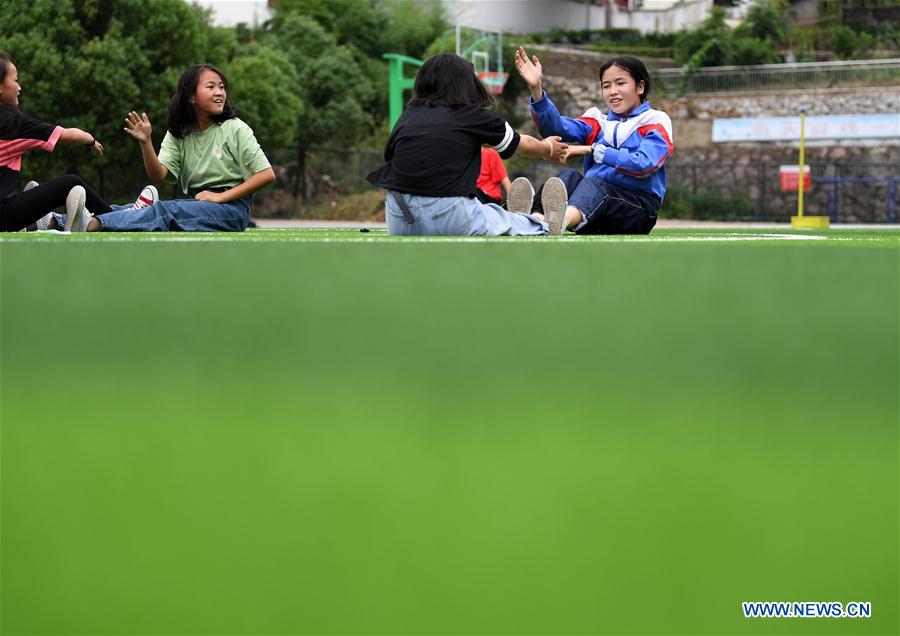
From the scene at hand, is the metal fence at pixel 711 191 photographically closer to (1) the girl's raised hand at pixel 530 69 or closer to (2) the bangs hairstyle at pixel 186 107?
(2) the bangs hairstyle at pixel 186 107

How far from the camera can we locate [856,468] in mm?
2787

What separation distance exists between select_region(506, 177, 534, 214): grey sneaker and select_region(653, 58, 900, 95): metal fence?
26.1 meters

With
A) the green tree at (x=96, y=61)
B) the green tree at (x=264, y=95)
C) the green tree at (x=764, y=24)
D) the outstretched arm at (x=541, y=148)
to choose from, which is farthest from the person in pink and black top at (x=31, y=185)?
the green tree at (x=764, y=24)

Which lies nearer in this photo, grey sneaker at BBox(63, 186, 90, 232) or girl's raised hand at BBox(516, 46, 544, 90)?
grey sneaker at BBox(63, 186, 90, 232)

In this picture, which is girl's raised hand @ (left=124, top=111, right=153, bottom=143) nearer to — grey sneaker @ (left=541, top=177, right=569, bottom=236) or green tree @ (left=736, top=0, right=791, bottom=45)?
grey sneaker @ (left=541, top=177, right=569, bottom=236)

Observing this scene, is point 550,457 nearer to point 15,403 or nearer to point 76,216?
point 15,403

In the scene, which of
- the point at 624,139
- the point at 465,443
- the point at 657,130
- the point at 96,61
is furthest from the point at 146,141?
the point at 96,61

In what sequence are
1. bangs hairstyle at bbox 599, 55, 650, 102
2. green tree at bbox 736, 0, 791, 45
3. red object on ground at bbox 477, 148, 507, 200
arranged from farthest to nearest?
1. green tree at bbox 736, 0, 791, 45
2. red object on ground at bbox 477, 148, 507, 200
3. bangs hairstyle at bbox 599, 55, 650, 102

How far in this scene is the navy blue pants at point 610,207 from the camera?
508cm

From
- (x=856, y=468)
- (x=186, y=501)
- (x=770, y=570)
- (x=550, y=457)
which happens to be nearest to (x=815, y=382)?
(x=856, y=468)

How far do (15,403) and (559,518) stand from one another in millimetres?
1556

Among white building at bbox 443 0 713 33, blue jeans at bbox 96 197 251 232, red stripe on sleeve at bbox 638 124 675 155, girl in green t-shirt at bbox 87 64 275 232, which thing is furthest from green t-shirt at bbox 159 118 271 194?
white building at bbox 443 0 713 33

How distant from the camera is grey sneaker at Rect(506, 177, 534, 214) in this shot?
5.20 meters

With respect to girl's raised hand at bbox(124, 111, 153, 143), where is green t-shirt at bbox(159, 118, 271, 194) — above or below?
below
